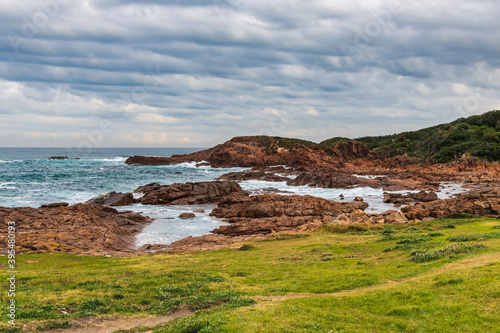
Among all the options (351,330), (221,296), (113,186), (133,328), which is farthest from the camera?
(113,186)

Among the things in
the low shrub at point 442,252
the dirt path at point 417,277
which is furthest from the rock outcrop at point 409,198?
the dirt path at point 417,277

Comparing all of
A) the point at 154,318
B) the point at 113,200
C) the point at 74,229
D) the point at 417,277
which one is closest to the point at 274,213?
the point at 74,229

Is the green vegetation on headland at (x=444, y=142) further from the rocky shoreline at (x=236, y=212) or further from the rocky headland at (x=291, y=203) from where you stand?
the rocky shoreline at (x=236, y=212)

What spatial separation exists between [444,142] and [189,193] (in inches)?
3347

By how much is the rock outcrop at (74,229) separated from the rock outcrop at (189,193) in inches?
421

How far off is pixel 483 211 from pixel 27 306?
125ft

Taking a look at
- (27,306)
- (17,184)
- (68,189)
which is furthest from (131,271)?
(17,184)

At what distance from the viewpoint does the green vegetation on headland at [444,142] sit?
90125mm

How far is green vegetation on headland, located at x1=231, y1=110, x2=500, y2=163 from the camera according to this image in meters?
90.1

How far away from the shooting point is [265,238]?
30.2 meters

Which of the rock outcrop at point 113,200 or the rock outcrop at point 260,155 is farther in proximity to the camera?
the rock outcrop at point 260,155

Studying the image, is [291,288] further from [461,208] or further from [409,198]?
[409,198]

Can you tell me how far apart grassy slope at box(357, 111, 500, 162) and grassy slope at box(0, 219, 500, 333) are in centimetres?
7983

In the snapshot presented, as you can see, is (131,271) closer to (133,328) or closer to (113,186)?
(133,328)
